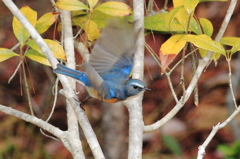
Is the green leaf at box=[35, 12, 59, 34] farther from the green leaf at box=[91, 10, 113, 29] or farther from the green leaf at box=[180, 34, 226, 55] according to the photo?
the green leaf at box=[180, 34, 226, 55]

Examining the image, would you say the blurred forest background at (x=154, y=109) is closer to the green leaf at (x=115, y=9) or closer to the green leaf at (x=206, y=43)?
the green leaf at (x=115, y=9)

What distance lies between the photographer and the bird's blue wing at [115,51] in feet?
6.55

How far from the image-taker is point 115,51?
2184 mm

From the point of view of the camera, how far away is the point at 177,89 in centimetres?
360

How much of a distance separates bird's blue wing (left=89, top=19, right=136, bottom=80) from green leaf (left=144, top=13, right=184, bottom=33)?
0.84 feet

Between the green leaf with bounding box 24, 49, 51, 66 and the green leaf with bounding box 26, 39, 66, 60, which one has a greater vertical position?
the green leaf with bounding box 26, 39, 66, 60

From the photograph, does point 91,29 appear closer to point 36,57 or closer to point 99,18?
point 99,18

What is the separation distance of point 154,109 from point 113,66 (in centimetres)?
145

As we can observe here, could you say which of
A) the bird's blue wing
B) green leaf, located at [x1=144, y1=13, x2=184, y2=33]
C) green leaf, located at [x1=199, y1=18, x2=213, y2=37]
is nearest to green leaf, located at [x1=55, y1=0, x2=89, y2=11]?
the bird's blue wing

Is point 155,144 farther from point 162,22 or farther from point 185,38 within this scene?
point 185,38

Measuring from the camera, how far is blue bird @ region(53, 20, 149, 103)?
6.54 ft

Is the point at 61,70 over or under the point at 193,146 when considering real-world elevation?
over

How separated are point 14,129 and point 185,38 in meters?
2.30

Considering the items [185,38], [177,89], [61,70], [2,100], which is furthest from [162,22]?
[2,100]
